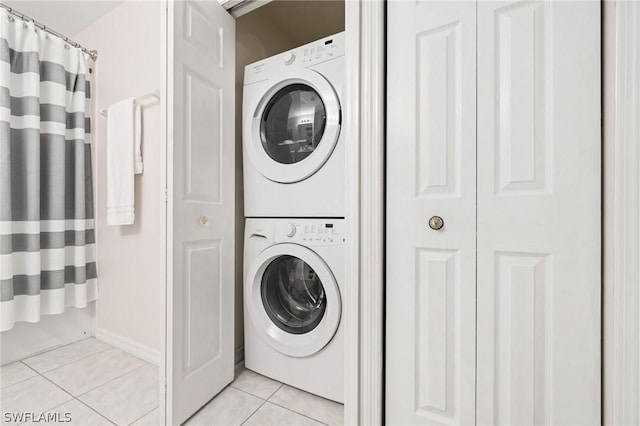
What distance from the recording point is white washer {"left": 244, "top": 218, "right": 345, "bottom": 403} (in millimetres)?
1295

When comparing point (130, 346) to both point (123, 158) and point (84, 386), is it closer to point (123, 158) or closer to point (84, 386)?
point (84, 386)

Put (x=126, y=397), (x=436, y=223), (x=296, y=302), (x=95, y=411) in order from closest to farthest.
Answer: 1. (x=436, y=223)
2. (x=95, y=411)
3. (x=126, y=397)
4. (x=296, y=302)

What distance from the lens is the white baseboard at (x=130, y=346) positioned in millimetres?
1694

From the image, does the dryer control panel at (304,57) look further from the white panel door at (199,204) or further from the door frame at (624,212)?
the door frame at (624,212)

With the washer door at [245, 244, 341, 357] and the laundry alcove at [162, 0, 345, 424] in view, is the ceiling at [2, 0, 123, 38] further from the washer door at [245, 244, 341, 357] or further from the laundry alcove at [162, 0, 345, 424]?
the washer door at [245, 244, 341, 357]

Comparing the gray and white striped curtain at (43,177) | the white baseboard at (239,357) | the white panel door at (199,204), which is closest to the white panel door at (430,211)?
the white panel door at (199,204)

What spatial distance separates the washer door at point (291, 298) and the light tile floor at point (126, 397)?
231 millimetres

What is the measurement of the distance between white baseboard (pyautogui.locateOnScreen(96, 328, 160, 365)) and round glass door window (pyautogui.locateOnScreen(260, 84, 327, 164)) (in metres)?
1.38

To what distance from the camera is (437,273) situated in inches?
35.4

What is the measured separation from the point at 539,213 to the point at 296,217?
0.96 metres

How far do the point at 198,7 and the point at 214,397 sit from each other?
5.92ft

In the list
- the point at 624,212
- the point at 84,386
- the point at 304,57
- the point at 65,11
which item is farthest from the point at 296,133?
the point at 65,11

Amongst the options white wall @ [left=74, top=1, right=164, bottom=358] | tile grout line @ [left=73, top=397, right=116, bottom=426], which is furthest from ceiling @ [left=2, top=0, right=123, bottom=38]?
tile grout line @ [left=73, top=397, right=116, bottom=426]

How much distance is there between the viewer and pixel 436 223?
89cm
